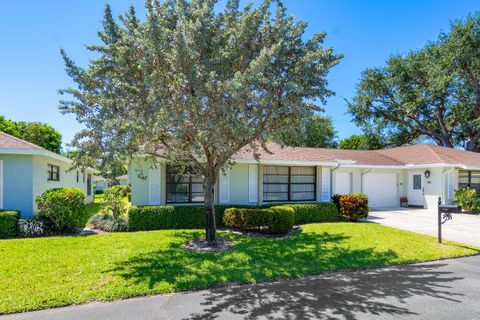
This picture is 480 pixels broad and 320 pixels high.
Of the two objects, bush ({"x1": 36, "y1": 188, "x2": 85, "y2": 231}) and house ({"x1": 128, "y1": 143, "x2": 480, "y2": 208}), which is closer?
bush ({"x1": 36, "y1": 188, "x2": 85, "y2": 231})

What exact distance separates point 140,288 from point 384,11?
15832 millimetres

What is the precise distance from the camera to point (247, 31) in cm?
670

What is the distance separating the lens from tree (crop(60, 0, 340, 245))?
6344 millimetres

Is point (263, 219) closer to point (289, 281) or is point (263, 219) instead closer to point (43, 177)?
point (289, 281)

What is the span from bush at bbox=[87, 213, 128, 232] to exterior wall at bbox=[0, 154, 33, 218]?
2.52 metres

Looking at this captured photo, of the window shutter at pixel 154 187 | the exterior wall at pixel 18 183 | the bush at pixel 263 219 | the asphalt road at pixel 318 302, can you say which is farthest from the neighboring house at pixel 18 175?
the asphalt road at pixel 318 302

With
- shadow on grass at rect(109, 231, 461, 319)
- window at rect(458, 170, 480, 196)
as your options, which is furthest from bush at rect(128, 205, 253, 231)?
window at rect(458, 170, 480, 196)

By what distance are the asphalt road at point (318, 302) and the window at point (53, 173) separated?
12.2 m

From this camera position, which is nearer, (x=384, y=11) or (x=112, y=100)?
(x=112, y=100)

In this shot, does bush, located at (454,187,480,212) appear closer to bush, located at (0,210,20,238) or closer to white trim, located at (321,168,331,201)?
white trim, located at (321,168,331,201)

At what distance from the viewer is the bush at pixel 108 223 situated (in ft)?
36.5

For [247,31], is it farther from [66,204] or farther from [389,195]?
[389,195]

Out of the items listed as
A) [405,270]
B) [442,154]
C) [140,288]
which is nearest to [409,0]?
[442,154]

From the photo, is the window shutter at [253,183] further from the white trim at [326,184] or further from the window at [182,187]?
the white trim at [326,184]
